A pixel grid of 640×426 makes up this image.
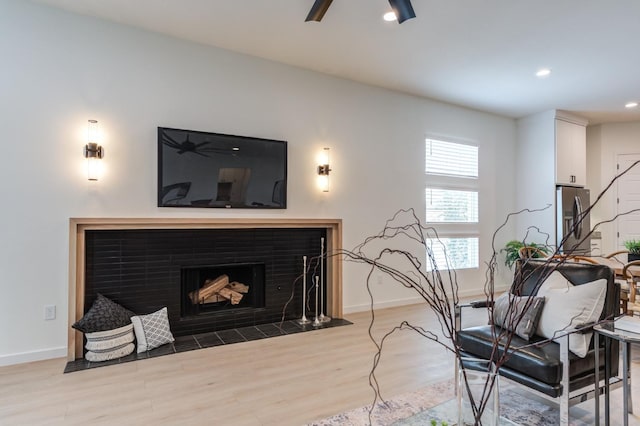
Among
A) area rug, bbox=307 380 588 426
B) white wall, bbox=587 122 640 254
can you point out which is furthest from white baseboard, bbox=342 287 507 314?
white wall, bbox=587 122 640 254

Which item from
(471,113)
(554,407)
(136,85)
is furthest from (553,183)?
(136,85)

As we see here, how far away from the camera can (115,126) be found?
3.48m

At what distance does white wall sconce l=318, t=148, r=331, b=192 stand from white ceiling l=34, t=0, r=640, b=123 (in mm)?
1046

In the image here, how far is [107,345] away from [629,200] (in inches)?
324

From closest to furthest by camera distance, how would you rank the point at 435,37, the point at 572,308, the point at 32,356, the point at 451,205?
the point at 572,308, the point at 32,356, the point at 435,37, the point at 451,205

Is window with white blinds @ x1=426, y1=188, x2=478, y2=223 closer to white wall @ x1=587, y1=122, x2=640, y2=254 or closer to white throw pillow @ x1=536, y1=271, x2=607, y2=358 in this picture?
white wall @ x1=587, y1=122, x2=640, y2=254

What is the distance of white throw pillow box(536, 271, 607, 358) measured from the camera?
2123 millimetres

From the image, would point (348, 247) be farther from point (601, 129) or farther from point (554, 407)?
point (601, 129)

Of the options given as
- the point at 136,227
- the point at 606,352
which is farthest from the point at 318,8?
the point at 606,352

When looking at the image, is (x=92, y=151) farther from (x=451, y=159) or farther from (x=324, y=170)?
→ (x=451, y=159)

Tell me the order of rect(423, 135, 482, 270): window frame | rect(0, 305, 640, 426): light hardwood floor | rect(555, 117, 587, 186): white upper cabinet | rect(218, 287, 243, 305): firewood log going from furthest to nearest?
rect(555, 117, 587, 186): white upper cabinet, rect(423, 135, 482, 270): window frame, rect(218, 287, 243, 305): firewood log, rect(0, 305, 640, 426): light hardwood floor

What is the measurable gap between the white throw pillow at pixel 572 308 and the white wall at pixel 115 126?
2.60 meters

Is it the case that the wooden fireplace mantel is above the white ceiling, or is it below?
below

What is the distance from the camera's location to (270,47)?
13.0ft
